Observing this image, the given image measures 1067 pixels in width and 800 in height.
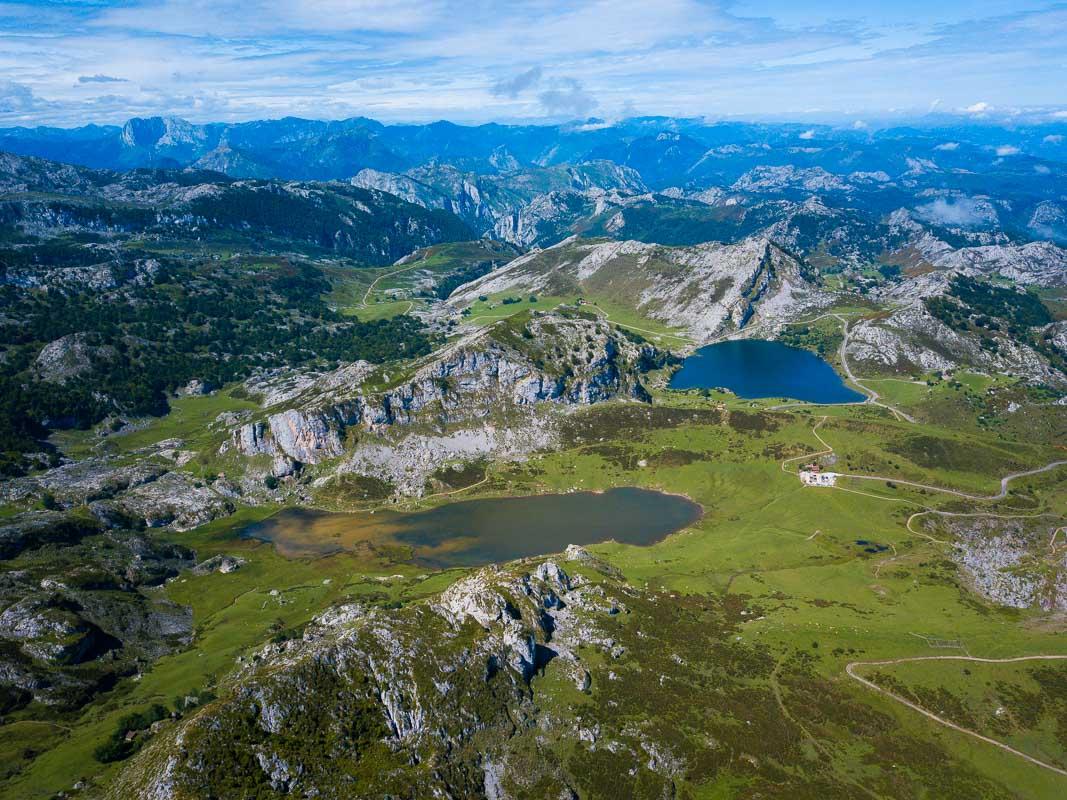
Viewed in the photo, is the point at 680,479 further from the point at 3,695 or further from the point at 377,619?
the point at 3,695

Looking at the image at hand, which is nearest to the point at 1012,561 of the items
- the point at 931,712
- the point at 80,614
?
the point at 931,712

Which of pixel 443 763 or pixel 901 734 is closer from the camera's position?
pixel 443 763

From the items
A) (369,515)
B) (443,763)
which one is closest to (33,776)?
(443,763)

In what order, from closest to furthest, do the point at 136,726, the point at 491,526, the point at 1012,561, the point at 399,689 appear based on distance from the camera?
the point at 399,689 → the point at 136,726 → the point at 1012,561 → the point at 491,526

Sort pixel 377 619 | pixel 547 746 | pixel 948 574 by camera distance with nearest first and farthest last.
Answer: pixel 547 746, pixel 377 619, pixel 948 574

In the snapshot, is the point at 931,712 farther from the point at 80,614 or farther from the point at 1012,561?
the point at 80,614

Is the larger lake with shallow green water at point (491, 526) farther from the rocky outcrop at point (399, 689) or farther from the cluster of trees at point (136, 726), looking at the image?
the cluster of trees at point (136, 726)

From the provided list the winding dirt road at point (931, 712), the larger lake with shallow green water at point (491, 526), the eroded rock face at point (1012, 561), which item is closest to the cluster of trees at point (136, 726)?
the larger lake with shallow green water at point (491, 526)

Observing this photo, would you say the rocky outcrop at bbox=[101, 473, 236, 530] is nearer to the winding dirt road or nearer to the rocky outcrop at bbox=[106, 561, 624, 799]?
the rocky outcrop at bbox=[106, 561, 624, 799]
